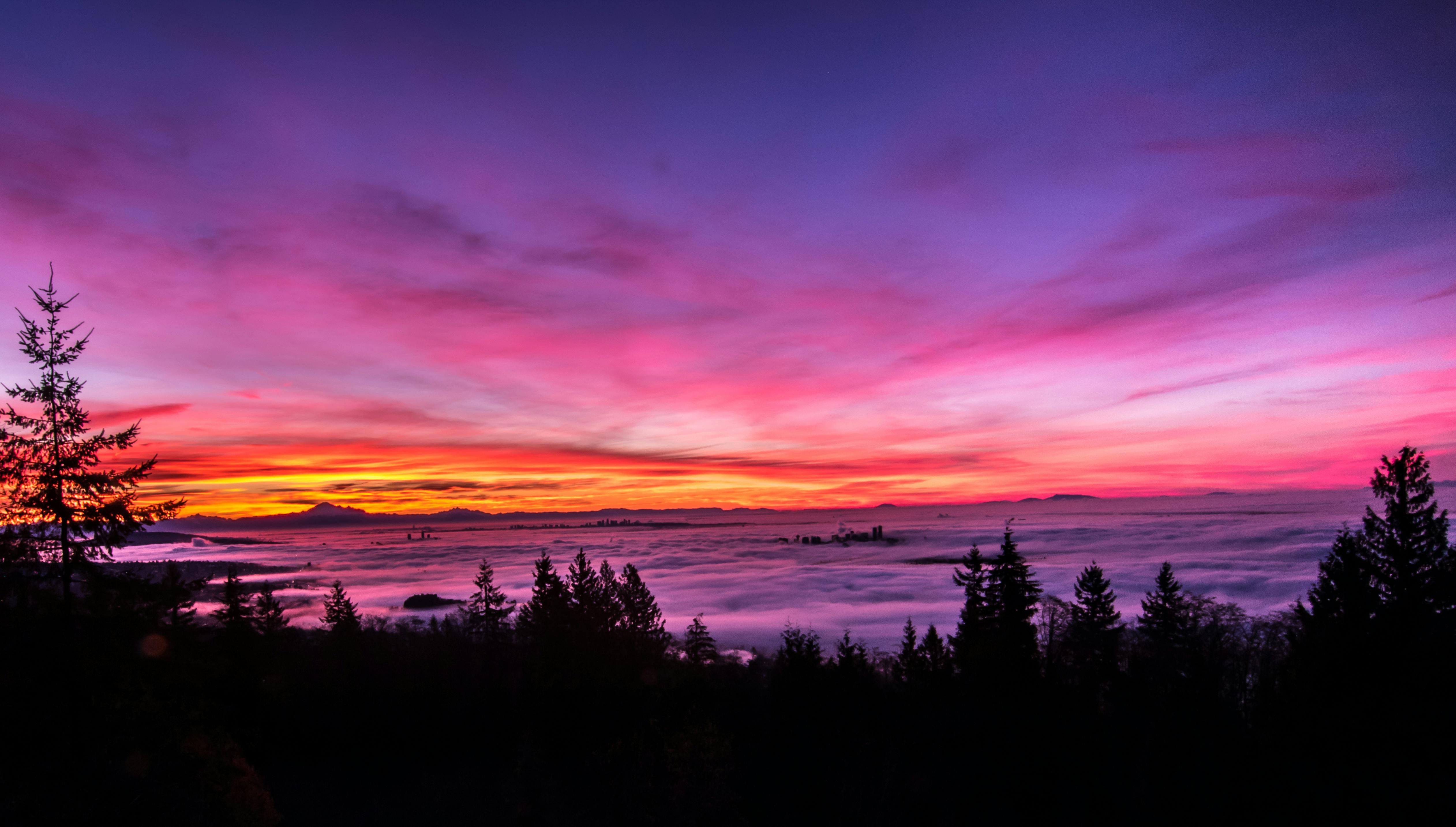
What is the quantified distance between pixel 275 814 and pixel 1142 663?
4872 cm

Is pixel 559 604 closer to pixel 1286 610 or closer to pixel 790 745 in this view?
pixel 790 745

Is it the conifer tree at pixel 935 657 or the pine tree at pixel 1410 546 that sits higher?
the pine tree at pixel 1410 546

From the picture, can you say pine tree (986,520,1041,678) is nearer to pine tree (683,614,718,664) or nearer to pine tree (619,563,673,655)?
pine tree (683,614,718,664)

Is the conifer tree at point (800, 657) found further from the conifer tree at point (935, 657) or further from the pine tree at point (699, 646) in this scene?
the pine tree at point (699, 646)

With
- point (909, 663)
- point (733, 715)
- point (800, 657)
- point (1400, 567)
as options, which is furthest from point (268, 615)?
point (1400, 567)

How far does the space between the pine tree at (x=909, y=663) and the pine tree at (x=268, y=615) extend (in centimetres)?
4555

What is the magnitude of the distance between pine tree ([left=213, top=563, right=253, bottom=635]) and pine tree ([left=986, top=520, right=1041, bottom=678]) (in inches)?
1857

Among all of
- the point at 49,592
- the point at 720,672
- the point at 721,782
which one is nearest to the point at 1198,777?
the point at 721,782

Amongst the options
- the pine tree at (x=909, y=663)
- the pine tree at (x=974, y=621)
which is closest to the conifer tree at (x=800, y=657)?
the pine tree at (x=909, y=663)

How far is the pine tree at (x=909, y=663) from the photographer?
5031 cm

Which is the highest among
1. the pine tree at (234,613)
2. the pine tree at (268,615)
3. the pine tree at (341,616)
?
the pine tree at (234,613)

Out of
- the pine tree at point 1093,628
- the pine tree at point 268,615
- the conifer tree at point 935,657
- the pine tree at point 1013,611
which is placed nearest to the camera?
the pine tree at point 1013,611

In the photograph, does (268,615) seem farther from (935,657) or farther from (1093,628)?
(1093,628)

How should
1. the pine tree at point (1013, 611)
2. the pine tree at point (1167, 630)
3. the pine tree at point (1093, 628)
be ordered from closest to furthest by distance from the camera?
the pine tree at point (1013, 611)
the pine tree at point (1167, 630)
the pine tree at point (1093, 628)
